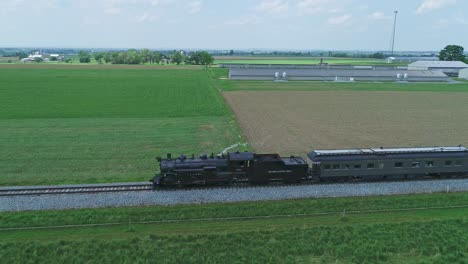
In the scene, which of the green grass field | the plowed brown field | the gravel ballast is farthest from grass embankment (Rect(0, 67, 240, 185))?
the plowed brown field

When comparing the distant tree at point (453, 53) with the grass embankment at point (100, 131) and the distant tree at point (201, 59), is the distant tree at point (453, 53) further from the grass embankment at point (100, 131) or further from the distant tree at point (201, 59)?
the grass embankment at point (100, 131)

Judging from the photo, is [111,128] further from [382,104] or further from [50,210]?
[382,104]

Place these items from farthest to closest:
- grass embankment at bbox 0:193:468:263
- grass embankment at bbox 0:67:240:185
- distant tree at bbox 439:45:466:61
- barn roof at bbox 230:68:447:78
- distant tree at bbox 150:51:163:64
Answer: distant tree at bbox 150:51:163:64 < distant tree at bbox 439:45:466:61 < barn roof at bbox 230:68:447:78 < grass embankment at bbox 0:67:240:185 < grass embankment at bbox 0:193:468:263

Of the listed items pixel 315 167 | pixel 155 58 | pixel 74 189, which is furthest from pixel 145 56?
pixel 315 167

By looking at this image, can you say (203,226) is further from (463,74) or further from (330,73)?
(463,74)

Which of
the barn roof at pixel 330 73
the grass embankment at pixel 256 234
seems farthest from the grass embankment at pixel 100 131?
the barn roof at pixel 330 73

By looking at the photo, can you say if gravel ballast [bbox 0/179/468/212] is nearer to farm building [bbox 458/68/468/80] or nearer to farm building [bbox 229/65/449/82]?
farm building [bbox 229/65/449/82]
